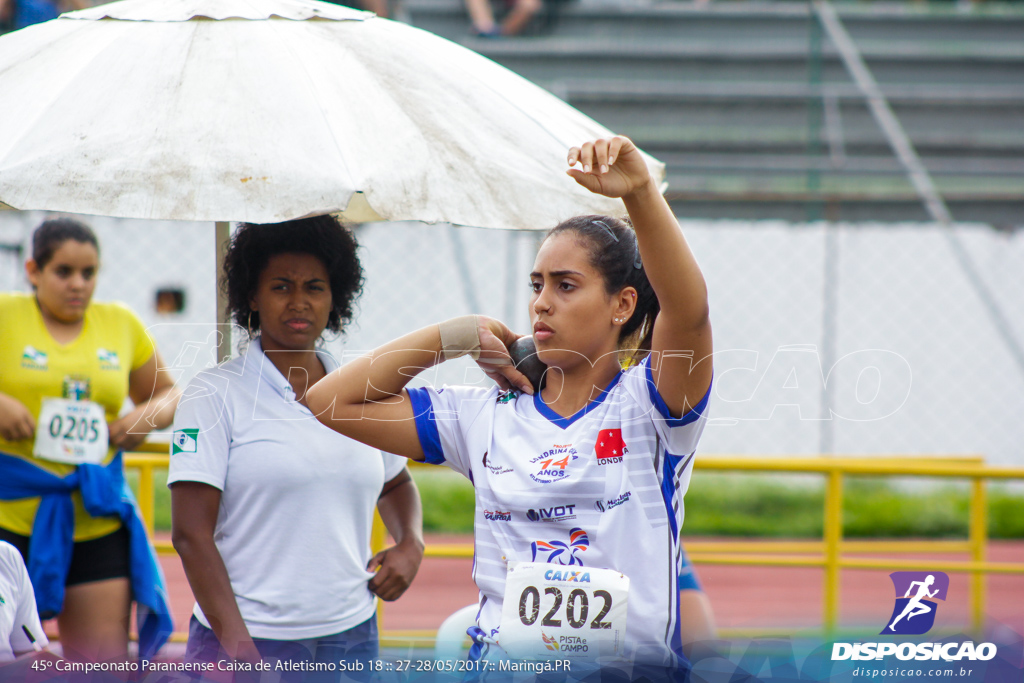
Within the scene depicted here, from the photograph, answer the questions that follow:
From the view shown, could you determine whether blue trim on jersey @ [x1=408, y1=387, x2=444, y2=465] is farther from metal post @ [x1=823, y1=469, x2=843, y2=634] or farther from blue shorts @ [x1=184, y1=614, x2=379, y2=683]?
metal post @ [x1=823, y1=469, x2=843, y2=634]

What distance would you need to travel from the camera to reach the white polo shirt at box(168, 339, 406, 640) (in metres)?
2.33

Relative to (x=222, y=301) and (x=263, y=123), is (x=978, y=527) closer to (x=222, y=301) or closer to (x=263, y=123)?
(x=222, y=301)

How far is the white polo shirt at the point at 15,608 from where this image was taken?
2047 millimetres

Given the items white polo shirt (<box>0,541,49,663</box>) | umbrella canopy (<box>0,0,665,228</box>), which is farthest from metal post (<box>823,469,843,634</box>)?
white polo shirt (<box>0,541,49,663</box>)

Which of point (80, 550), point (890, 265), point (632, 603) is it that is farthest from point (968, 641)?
point (890, 265)

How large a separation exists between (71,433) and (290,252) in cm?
121

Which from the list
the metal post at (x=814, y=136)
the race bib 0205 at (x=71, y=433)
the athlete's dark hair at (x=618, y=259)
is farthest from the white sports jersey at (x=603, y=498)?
the metal post at (x=814, y=136)

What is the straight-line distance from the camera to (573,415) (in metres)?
1.94

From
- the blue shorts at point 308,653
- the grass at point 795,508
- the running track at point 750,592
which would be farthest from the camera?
the grass at point 795,508

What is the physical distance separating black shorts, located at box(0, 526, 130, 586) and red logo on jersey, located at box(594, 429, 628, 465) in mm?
2030

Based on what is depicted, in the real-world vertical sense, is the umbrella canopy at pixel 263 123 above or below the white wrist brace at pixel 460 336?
above

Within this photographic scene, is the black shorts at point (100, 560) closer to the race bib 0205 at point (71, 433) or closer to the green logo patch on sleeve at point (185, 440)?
the race bib 0205 at point (71, 433)

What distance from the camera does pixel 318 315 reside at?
248 centimetres

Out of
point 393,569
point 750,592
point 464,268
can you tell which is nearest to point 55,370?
point 393,569
